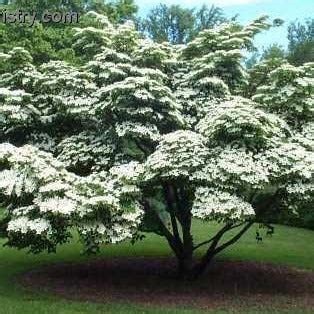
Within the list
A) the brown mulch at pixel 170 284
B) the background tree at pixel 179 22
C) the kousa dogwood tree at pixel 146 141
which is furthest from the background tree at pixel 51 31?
the background tree at pixel 179 22

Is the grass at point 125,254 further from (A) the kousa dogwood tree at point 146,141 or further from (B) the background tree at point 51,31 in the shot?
(B) the background tree at point 51,31

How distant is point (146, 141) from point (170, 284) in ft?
12.1

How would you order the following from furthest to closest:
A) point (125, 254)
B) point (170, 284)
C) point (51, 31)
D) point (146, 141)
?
point (51, 31) < point (125, 254) < point (170, 284) < point (146, 141)

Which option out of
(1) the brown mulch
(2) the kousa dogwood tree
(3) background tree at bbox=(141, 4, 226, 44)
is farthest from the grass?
(3) background tree at bbox=(141, 4, 226, 44)

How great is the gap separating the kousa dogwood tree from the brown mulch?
1.02m

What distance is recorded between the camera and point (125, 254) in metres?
19.2

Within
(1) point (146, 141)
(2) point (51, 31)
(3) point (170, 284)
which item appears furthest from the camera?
(2) point (51, 31)

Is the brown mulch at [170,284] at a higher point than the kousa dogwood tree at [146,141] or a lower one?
lower

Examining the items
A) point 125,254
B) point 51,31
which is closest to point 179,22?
point 51,31

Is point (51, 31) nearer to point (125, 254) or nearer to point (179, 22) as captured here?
point (125, 254)

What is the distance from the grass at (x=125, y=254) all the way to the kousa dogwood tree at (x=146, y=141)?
117cm

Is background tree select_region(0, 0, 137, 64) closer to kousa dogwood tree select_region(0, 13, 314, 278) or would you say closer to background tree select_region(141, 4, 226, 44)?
kousa dogwood tree select_region(0, 13, 314, 278)

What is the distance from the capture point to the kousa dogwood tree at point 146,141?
1111cm

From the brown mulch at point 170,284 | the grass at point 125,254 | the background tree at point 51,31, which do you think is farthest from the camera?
the background tree at point 51,31
